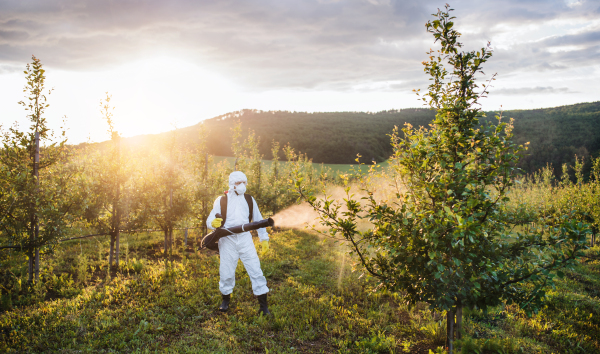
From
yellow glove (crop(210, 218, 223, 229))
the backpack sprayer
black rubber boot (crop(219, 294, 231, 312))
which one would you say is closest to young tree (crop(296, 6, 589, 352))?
the backpack sprayer

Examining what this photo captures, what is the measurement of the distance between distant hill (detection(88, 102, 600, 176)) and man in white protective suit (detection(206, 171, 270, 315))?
6740cm

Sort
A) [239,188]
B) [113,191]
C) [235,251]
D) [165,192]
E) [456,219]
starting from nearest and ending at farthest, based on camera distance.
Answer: [456,219] → [235,251] → [239,188] → [113,191] → [165,192]

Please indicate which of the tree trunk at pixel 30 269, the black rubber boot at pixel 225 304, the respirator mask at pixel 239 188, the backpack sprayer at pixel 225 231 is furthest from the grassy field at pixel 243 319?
the respirator mask at pixel 239 188

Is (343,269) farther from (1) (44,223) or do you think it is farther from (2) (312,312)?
(1) (44,223)

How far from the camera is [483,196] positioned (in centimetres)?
392

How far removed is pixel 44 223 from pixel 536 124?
415ft

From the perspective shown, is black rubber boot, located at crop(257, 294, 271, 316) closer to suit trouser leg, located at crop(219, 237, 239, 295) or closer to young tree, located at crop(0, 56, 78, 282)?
suit trouser leg, located at crop(219, 237, 239, 295)

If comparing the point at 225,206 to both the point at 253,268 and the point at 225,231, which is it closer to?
the point at 225,231

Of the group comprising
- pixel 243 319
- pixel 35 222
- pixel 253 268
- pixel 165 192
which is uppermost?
pixel 165 192

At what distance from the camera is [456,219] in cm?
386

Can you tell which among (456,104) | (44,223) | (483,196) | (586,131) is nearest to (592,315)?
(483,196)

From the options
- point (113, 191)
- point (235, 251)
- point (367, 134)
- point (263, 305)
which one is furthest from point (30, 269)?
point (367, 134)

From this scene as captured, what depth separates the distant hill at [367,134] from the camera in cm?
8081

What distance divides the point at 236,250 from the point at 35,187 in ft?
18.0
